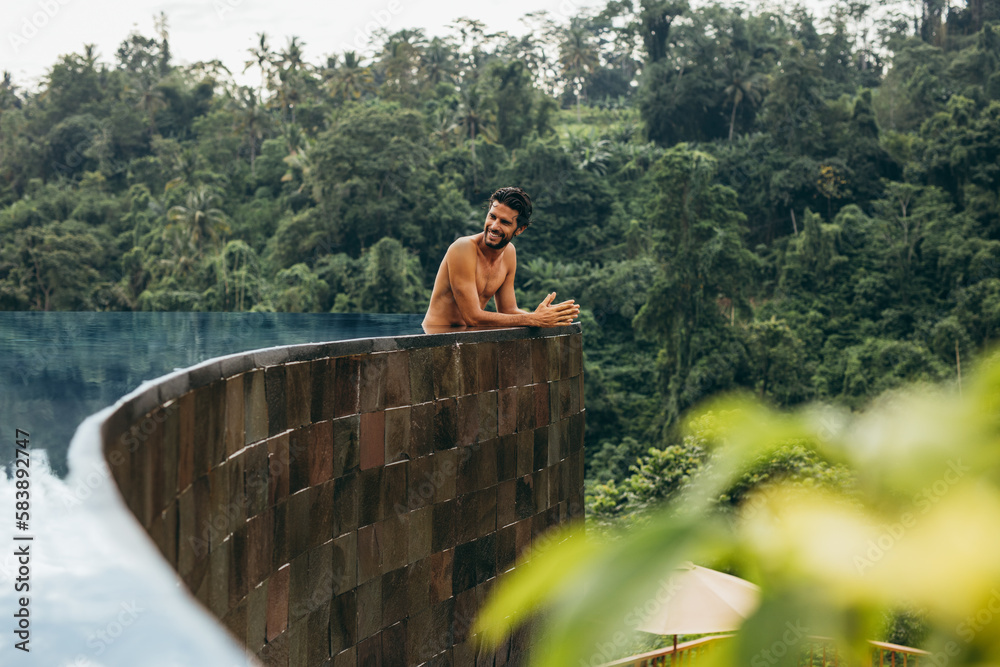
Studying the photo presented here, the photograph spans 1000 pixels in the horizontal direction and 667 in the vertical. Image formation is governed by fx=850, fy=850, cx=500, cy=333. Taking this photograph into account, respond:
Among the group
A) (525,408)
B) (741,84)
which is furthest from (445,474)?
(741,84)

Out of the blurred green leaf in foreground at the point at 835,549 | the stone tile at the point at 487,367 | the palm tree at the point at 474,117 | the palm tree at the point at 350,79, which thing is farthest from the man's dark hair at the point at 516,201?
the palm tree at the point at 350,79

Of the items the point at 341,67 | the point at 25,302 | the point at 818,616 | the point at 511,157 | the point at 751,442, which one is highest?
the point at 341,67

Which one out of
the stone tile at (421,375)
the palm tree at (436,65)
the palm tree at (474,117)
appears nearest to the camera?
the stone tile at (421,375)

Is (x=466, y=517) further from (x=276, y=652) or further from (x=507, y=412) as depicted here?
(x=276, y=652)

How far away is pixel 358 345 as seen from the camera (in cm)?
303

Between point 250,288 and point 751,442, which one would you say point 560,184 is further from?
point 751,442

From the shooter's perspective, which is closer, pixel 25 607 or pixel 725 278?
pixel 25 607

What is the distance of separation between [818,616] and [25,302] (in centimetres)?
3063

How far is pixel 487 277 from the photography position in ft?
14.8

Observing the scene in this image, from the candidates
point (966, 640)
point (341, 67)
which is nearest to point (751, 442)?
point (966, 640)

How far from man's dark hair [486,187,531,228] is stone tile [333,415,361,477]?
169cm

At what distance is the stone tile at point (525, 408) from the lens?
4.12 m

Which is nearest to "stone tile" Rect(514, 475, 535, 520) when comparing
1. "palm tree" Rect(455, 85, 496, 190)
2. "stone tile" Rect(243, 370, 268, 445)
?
"stone tile" Rect(243, 370, 268, 445)

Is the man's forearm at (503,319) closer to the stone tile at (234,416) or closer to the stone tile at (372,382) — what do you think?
the stone tile at (372,382)
